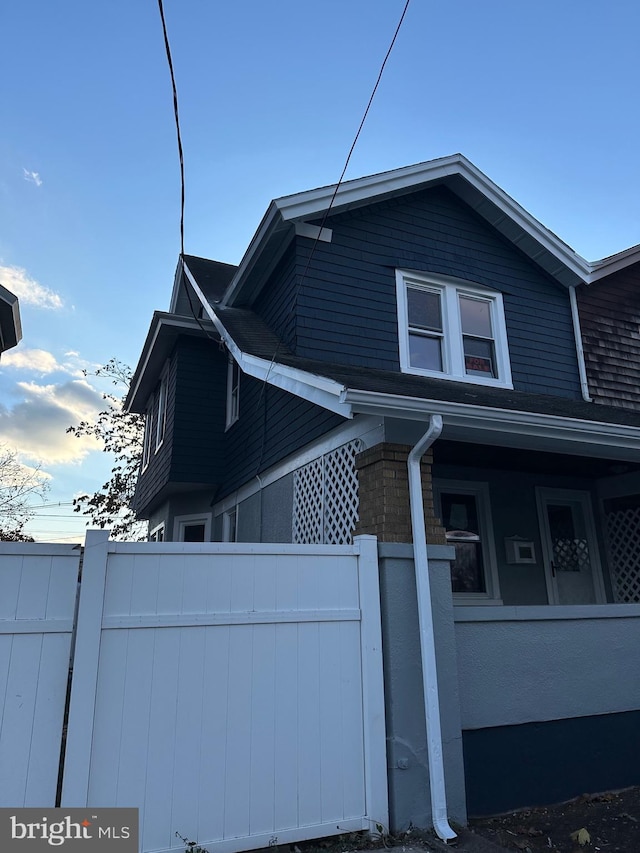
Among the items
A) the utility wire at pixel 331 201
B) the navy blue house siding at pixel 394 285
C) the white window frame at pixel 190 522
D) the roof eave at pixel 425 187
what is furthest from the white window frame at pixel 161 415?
the navy blue house siding at pixel 394 285

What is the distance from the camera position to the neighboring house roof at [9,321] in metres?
9.98

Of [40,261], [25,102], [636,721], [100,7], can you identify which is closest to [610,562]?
[636,721]

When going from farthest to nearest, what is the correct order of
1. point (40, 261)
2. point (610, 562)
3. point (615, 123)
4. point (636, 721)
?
point (40, 261) < point (615, 123) < point (610, 562) < point (636, 721)

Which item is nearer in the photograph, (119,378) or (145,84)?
(145,84)

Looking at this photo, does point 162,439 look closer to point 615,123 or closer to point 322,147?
point 322,147

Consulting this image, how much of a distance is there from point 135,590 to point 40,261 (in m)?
9.83

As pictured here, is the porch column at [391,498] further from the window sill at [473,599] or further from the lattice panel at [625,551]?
the lattice panel at [625,551]

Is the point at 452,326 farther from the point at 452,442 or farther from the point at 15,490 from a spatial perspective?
the point at 15,490

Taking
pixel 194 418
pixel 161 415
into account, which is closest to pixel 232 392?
pixel 194 418

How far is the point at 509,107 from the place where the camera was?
8.74 metres

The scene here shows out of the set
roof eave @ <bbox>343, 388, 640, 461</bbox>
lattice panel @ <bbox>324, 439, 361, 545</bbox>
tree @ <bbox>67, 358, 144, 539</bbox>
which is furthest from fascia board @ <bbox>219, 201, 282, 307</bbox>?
tree @ <bbox>67, 358, 144, 539</bbox>

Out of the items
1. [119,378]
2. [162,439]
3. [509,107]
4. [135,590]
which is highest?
[119,378]

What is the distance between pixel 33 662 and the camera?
3.39m

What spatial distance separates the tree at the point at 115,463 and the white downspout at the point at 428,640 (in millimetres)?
19250
